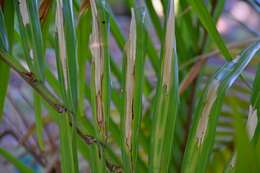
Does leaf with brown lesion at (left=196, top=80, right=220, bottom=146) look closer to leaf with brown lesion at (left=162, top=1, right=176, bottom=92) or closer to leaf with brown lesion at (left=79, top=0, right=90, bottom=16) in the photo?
leaf with brown lesion at (left=162, top=1, right=176, bottom=92)

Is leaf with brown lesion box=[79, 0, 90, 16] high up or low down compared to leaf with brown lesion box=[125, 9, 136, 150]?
up

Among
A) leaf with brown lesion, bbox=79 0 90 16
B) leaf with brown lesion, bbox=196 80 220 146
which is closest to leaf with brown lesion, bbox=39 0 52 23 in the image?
leaf with brown lesion, bbox=79 0 90 16

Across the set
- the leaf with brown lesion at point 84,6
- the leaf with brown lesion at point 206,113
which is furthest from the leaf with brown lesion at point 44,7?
the leaf with brown lesion at point 206,113

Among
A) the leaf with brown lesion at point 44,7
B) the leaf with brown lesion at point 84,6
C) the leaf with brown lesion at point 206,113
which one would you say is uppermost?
the leaf with brown lesion at point 44,7

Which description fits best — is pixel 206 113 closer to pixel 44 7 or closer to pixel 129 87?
pixel 129 87

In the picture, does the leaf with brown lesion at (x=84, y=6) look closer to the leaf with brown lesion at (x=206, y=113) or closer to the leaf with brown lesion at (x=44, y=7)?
the leaf with brown lesion at (x=44, y=7)

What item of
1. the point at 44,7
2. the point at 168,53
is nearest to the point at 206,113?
the point at 168,53

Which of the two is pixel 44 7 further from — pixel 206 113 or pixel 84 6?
pixel 206 113

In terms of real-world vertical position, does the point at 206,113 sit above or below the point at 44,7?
below

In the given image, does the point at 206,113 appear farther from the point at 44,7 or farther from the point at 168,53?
the point at 44,7

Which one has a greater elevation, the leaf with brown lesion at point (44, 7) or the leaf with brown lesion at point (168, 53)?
the leaf with brown lesion at point (44, 7)

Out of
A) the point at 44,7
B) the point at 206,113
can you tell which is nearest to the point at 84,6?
the point at 44,7
